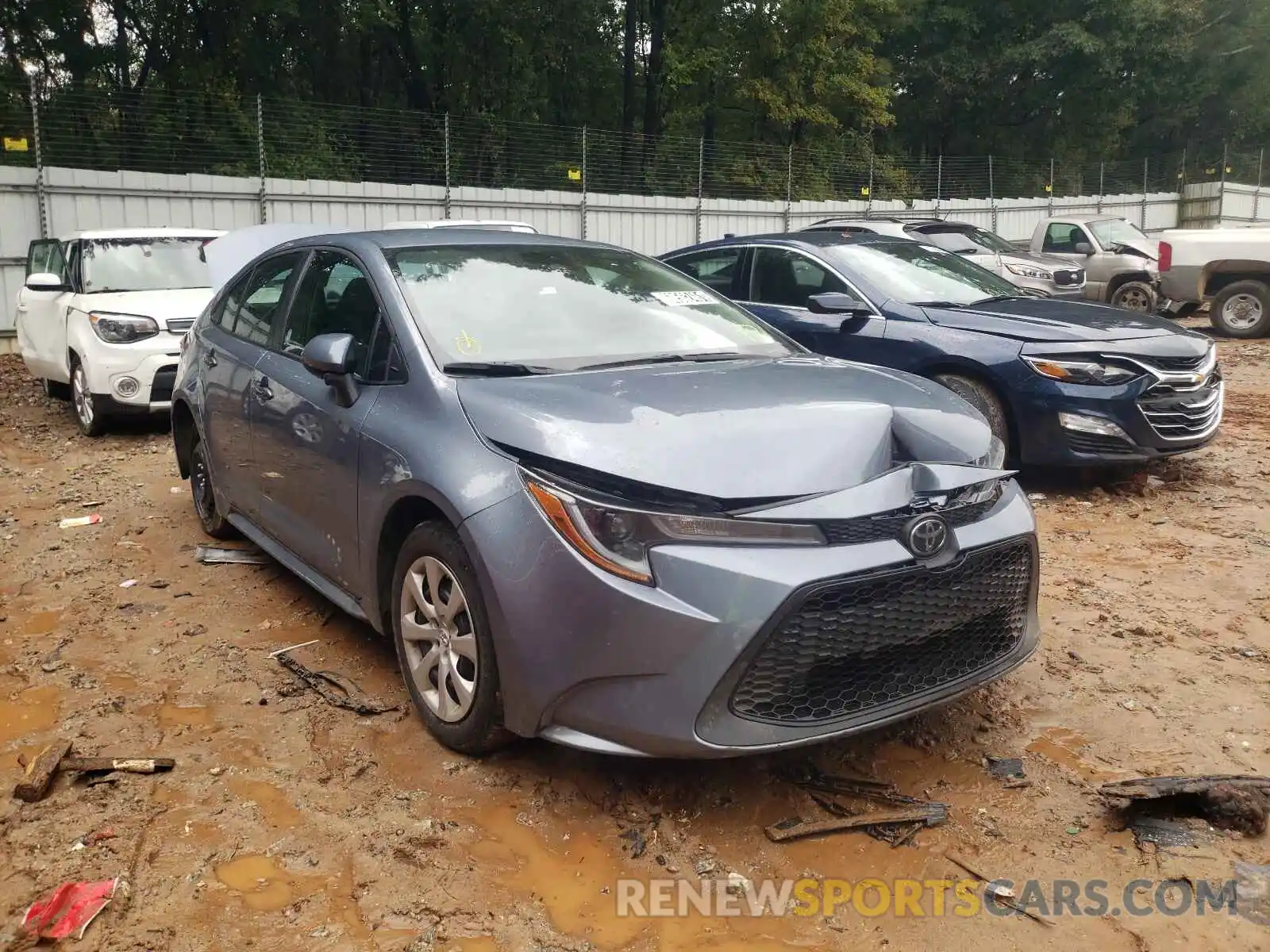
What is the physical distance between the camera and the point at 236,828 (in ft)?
9.54

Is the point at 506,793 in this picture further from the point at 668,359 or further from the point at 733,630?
the point at 668,359

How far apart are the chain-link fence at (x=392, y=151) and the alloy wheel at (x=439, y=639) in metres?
12.4

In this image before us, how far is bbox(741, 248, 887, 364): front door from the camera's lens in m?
6.73

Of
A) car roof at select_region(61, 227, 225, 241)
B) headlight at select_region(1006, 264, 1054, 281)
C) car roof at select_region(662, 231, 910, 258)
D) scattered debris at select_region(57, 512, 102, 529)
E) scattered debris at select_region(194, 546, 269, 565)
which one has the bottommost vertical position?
scattered debris at select_region(57, 512, 102, 529)

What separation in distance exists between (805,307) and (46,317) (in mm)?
6606

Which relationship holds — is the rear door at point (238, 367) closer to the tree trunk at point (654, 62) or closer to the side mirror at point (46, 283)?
the side mirror at point (46, 283)

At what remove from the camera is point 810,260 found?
7.21 metres

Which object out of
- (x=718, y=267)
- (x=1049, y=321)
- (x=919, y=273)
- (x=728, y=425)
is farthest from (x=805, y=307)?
(x=728, y=425)

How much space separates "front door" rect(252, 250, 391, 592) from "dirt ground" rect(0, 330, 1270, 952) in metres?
0.48

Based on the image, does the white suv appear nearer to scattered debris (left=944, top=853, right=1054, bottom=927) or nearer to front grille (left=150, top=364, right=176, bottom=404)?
front grille (left=150, top=364, right=176, bottom=404)

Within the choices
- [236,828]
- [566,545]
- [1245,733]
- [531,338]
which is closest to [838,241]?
[531,338]

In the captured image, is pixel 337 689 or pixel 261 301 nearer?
pixel 337 689

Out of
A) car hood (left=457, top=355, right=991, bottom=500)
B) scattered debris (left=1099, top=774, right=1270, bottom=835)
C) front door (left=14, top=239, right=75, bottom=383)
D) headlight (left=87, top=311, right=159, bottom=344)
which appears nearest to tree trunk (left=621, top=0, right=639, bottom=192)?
front door (left=14, top=239, right=75, bottom=383)

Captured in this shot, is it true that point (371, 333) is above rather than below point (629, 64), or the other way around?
below
